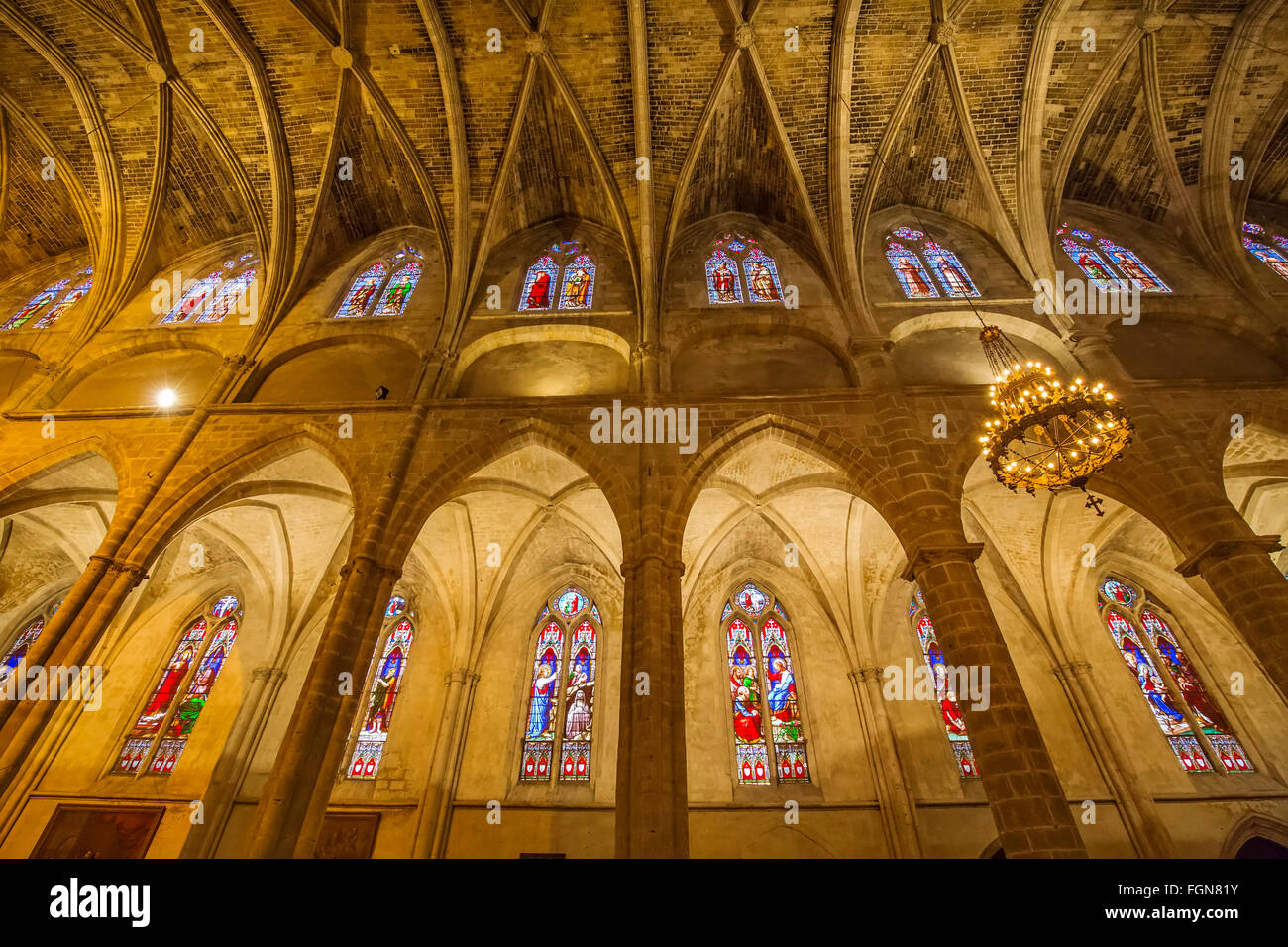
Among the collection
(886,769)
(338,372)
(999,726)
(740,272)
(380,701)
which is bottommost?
(999,726)

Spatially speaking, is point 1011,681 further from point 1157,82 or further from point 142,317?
point 142,317

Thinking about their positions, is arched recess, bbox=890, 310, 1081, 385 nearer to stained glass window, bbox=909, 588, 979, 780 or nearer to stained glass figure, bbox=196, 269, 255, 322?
stained glass window, bbox=909, 588, 979, 780

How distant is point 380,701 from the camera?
12.1m

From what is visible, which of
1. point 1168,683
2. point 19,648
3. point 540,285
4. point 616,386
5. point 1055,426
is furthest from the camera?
point 19,648

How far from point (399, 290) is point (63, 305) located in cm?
721

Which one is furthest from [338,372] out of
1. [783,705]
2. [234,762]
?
[783,705]

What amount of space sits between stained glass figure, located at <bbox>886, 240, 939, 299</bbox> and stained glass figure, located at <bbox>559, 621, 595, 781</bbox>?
9415mm

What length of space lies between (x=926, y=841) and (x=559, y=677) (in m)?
7.05

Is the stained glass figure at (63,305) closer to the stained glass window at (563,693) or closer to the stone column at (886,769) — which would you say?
the stained glass window at (563,693)

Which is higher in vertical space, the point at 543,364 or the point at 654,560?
the point at 543,364

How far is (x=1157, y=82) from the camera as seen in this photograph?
1198 cm

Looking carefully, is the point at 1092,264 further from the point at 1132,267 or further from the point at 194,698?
A: the point at 194,698

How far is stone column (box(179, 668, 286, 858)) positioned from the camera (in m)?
10.3

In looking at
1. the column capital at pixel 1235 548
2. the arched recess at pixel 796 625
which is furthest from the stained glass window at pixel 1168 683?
the column capital at pixel 1235 548
